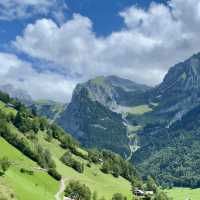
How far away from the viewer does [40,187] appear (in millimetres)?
171750

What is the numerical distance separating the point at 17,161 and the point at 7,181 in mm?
54378

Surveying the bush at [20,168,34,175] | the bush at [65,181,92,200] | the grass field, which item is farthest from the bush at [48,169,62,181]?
the bush at [20,168,34,175]

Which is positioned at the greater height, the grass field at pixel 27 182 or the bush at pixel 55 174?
the bush at pixel 55 174

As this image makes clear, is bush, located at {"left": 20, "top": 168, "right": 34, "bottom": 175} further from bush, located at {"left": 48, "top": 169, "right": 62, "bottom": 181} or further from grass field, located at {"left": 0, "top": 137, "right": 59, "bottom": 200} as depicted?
bush, located at {"left": 48, "top": 169, "right": 62, "bottom": 181}

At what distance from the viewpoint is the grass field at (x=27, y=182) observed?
138 m

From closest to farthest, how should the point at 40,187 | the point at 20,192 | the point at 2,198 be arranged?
the point at 2,198 < the point at 20,192 < the point at 40,187

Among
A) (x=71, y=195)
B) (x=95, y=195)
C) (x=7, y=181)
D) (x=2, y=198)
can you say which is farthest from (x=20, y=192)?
(x=95, y=195)

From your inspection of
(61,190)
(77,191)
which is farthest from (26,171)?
(77,191)

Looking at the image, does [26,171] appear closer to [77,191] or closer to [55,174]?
[55,174]

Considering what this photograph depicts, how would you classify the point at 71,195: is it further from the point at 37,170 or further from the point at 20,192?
the point at 20,192

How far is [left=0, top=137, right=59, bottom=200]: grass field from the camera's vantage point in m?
138

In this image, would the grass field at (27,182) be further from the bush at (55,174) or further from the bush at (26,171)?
the bush at (55,174)

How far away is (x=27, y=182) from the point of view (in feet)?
541

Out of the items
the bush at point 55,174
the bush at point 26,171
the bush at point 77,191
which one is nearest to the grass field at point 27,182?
the bush at point 26,171
